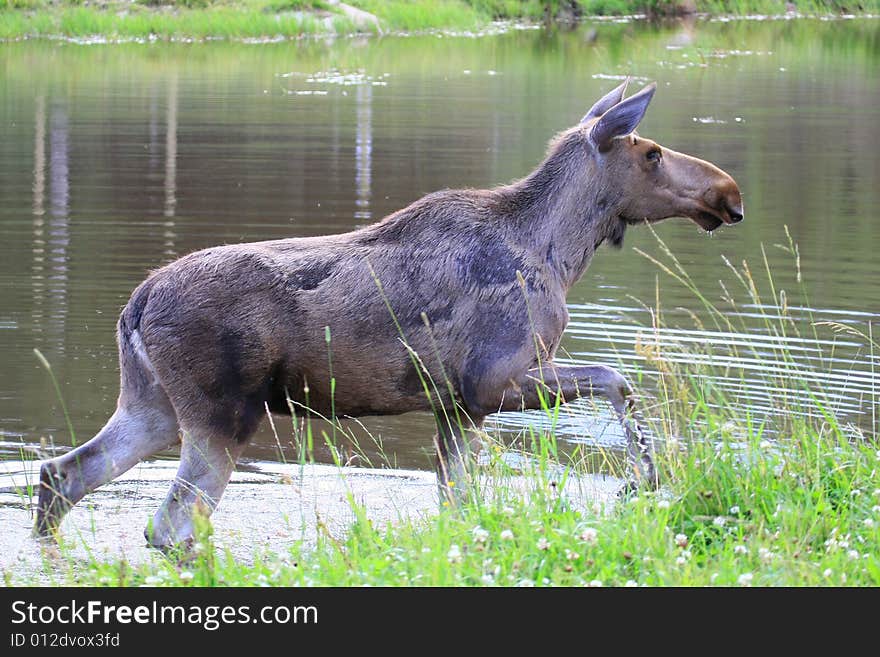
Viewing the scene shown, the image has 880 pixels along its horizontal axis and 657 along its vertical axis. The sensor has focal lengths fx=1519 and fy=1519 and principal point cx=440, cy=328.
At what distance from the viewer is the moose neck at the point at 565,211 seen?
24.5ft

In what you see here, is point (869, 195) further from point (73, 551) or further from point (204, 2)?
point (204, 2)

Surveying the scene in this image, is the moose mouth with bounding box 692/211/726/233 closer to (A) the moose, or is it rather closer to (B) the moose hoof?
(A) the moose

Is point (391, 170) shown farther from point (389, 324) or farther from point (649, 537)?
point (649, 537)

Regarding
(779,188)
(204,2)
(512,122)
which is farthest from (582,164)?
(204,2)

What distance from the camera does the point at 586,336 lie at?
462 inches

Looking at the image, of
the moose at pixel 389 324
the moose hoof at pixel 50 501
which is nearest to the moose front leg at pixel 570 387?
the moose at pixel 389 324

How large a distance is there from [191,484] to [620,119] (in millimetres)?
2728

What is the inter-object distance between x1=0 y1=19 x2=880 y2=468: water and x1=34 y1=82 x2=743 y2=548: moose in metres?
0.45

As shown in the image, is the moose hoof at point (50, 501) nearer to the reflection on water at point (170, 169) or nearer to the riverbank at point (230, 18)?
the reflection on water at point (170, 169)

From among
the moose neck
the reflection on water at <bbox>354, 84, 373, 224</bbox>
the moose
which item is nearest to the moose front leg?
the moose

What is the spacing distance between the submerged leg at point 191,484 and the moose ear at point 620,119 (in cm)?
233
